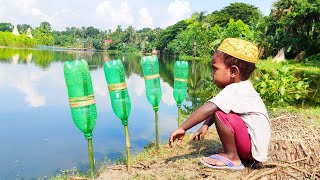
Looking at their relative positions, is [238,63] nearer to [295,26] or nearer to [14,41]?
[295,26]

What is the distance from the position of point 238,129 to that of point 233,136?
0.08 metres

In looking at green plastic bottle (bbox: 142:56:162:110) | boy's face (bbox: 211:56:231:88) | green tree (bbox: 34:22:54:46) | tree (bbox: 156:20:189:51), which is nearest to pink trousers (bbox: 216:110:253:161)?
boy's face (bbox: 211:56:231:88)

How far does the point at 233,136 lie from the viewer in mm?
2881

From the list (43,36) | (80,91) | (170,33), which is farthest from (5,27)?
(80,91)

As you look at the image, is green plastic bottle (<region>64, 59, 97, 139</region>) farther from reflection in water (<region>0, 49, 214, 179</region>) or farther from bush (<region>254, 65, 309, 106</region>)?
bush (<region>254, 65, 309, 106</region>)

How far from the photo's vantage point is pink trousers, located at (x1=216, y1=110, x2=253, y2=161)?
2.83 metres

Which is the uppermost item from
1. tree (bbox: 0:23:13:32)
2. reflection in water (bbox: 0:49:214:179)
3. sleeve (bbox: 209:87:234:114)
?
tree (bbox: 0:23:13:32)

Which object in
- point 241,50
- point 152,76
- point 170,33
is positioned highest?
point 170,33

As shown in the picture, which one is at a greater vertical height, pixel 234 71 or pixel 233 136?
pixel 234 71

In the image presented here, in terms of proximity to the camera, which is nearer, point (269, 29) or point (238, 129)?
point (238, 129)

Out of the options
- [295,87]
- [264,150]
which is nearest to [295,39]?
[295,87]

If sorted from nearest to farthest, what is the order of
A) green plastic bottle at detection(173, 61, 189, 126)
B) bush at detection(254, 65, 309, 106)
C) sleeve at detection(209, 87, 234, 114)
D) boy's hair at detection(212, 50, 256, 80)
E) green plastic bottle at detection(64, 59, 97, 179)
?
sleeve at detection(209, 87, 234, 114)
boy's hair at detection(212, 50, 256, 80)
green plastic bottle at detection(64, 59, 97, 179)
green plastic bottle at detection(173, 61, 189, 126)
bush at detection(254, 65, 309, 106)

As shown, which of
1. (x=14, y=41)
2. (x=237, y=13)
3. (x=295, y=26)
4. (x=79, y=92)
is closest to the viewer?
(x=79, y=92)

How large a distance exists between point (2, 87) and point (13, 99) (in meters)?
3.03
